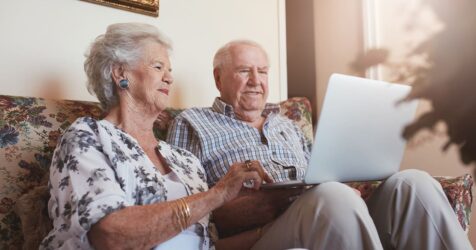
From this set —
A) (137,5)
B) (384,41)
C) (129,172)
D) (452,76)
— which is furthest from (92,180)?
(384,41)

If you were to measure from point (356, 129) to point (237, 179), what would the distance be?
0.90ft

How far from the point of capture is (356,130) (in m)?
0.84

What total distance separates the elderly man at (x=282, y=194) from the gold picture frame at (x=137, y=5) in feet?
1.13

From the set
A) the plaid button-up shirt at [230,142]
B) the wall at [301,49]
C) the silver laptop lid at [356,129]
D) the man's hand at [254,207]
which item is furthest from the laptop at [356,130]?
the wall at [301,49]

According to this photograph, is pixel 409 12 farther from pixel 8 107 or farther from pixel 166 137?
pixel 8 107

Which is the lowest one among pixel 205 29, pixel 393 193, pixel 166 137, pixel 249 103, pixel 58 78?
pixel 393 193

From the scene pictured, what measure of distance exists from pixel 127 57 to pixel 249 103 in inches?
20.2

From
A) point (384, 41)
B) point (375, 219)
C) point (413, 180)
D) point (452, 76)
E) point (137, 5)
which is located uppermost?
point (137, 5)

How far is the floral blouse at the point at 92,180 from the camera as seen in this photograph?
0.72 metres

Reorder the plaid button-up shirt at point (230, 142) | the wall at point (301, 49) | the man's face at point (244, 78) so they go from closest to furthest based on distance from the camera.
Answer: the plaid button-up shirt at point (230, 142) → the man's face at point (244, 78) → the wall at point (301, 49)

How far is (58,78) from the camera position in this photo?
1.38 metres

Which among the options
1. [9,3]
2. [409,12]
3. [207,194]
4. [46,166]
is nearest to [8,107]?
[46,166]

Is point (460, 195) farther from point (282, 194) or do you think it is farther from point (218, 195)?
point (218, 195)

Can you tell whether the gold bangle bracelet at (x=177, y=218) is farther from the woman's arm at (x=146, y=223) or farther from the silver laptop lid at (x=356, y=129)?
the silver laptop lid at (x=356, y=129)
